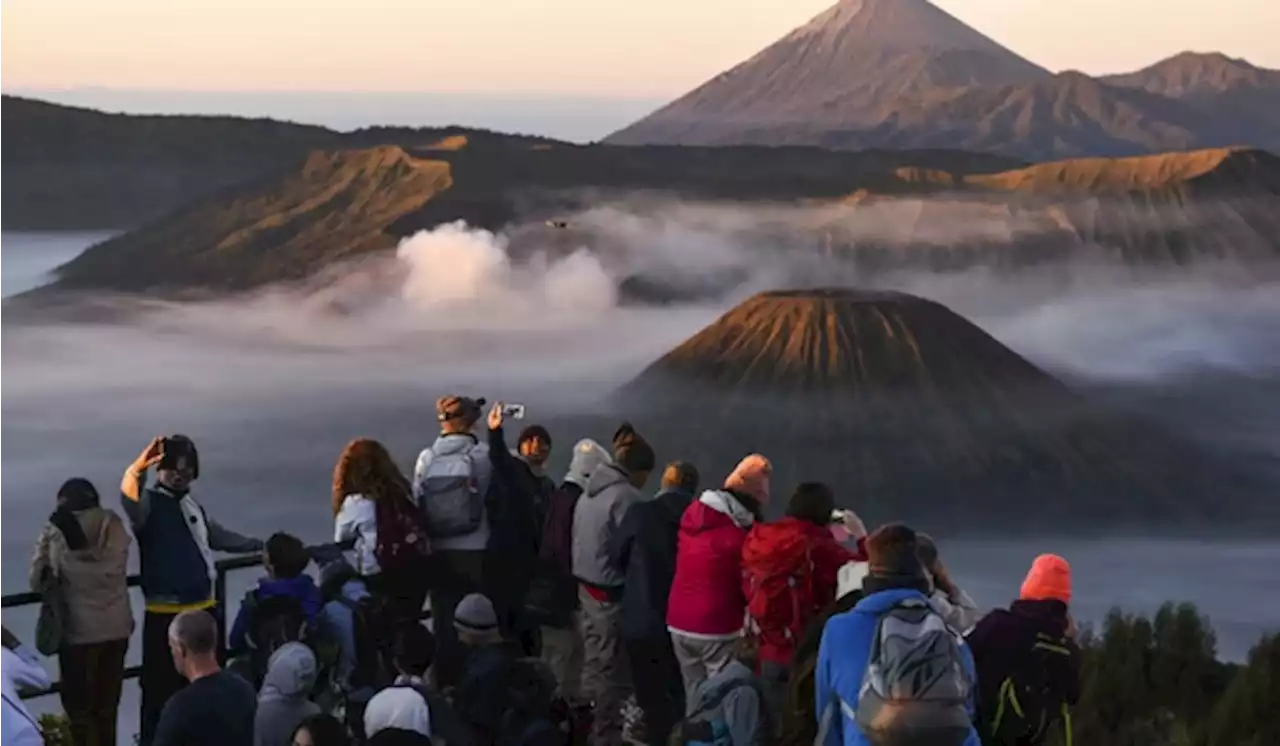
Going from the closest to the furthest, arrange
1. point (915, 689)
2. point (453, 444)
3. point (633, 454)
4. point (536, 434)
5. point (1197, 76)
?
point (915, 689) < point (633, 454) < point (453, 444) < point (536, 434) < point (1197, 76)

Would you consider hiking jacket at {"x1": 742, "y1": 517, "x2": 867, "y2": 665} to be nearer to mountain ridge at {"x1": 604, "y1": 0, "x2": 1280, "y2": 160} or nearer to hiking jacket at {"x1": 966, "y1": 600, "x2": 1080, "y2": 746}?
hiking jacket at {"x1": 966, "y1": 600, "x2": 1080, "y2": 746}

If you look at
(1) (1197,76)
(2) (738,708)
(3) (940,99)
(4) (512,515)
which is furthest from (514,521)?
(3) (940,99)

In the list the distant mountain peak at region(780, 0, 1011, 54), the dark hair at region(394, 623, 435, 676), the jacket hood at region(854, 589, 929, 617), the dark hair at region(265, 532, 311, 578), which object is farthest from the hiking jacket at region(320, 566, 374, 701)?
the distant mountain peak at region(780, 0, 1011, 54)

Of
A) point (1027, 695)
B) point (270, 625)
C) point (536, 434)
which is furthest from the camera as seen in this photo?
point (536, 434)

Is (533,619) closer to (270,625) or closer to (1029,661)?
(270,625)

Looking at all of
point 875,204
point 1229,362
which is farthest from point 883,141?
point 1229,362

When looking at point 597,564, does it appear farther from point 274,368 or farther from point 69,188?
point 69,188
